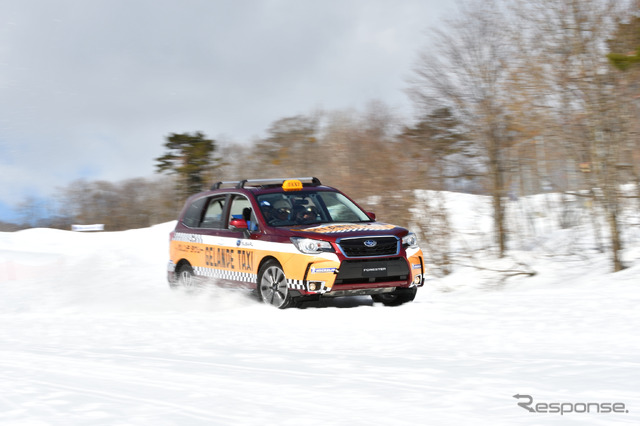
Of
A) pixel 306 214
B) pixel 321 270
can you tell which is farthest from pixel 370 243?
pixel 306 214

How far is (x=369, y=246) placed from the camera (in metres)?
9.60

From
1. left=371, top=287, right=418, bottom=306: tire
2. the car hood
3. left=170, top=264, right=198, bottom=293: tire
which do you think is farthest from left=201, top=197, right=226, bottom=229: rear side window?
left=371, top=287, right=418, bottom=306: tire

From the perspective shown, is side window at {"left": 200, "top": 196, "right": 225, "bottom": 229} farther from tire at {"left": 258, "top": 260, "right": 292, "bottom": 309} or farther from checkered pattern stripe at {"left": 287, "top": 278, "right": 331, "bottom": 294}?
checkered pattern stripe at {"left": 287, "top": 278, "right": 331, "bottom": 294}

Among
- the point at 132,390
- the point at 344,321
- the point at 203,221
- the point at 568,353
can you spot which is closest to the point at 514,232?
the point at 203,221

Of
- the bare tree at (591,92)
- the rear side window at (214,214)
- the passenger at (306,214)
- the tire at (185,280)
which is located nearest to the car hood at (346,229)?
the passenger at (306,214)

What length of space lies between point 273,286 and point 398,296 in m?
1.73

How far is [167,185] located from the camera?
48.4 m

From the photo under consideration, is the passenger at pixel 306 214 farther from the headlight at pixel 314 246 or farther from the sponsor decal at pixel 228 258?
the headlight at pixel 314 246

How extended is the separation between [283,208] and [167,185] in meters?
39.0

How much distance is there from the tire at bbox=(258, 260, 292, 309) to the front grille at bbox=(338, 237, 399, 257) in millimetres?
875

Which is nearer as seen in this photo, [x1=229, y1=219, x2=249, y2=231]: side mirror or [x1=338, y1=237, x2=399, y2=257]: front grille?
[x1=338, y1=237, x2=399, y2=257]: front grille

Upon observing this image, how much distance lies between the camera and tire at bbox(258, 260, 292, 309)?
31.5 ft

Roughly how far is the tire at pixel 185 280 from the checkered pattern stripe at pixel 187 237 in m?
0.40

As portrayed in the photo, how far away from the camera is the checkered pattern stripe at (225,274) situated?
10.2 m
